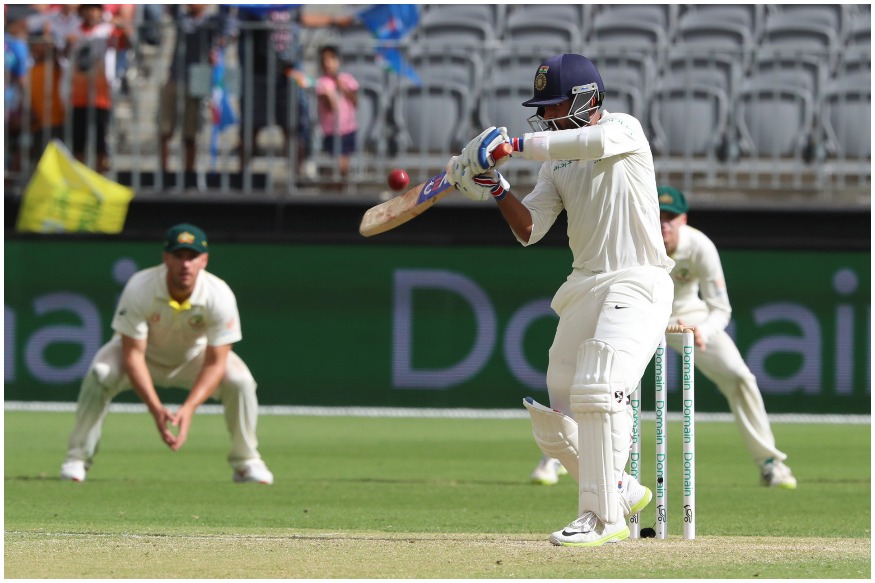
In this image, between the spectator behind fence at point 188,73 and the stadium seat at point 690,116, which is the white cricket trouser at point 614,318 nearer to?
the stadium seat at point 690,116

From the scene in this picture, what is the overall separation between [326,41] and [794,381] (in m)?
5.37

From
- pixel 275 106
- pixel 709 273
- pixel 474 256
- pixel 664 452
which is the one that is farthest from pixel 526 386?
pixel 664 452

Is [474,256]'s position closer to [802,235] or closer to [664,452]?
[802,235]

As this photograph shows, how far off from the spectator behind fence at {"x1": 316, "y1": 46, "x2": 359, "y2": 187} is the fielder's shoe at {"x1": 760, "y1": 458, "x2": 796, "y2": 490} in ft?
20.7

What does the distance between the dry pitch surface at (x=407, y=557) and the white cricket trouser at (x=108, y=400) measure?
3000 mm

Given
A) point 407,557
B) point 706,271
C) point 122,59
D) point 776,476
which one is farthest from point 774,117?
point 407,557

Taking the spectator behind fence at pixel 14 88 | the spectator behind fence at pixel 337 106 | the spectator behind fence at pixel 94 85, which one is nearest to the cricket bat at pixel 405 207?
the spectator behind fence at pixel 337 106

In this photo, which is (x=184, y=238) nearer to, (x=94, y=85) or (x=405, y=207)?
(x=405, y=207)

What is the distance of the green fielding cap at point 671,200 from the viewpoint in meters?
9.45

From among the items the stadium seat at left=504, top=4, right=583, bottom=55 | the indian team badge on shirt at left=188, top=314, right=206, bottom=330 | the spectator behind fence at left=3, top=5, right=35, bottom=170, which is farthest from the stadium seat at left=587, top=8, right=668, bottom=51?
the indian team badge on shirt at left=188, top=314, right=206, bottom=330

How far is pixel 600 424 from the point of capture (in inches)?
237

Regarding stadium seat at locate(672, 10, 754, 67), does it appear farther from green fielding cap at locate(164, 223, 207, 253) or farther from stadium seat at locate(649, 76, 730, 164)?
green fielding cap at locate(164, 223, 207, 253)

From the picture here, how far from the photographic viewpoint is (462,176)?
6.14 metres

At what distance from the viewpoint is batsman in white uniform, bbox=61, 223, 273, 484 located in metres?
9.52
